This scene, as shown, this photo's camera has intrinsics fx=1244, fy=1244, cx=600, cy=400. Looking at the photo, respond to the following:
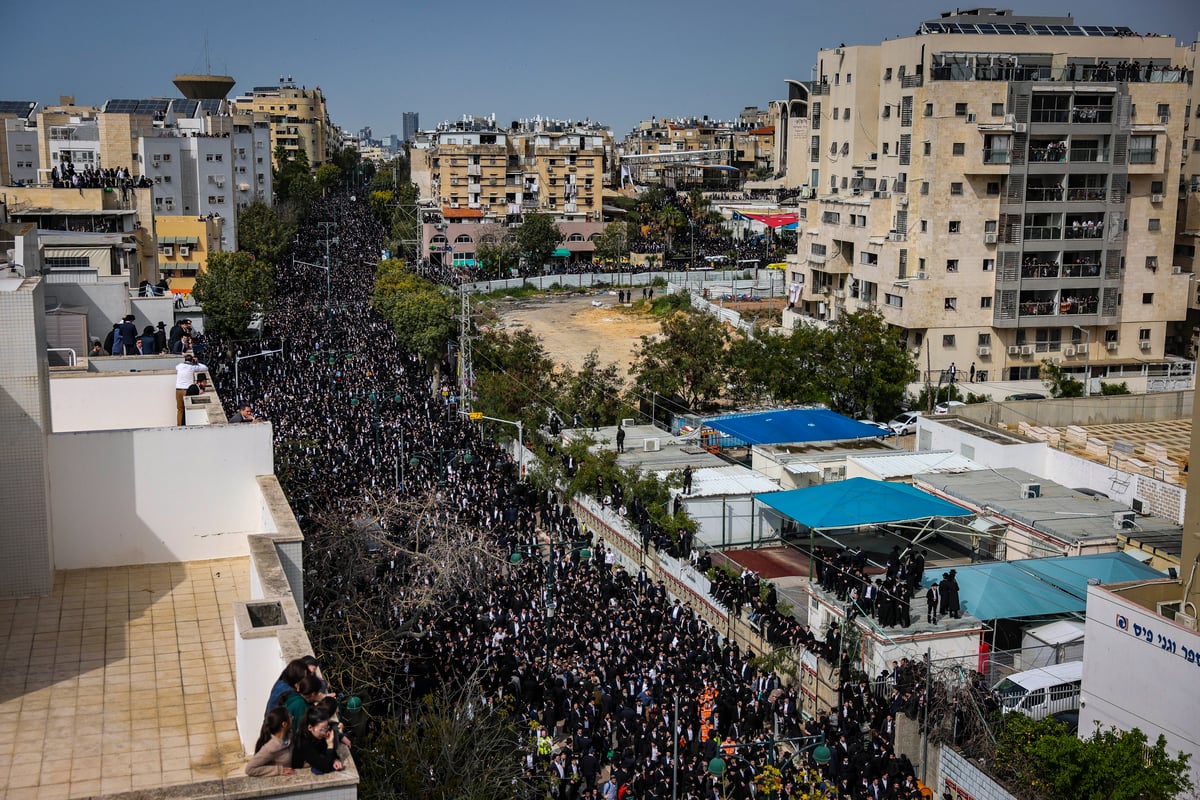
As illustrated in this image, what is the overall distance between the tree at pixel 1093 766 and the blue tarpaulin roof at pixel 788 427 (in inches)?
596

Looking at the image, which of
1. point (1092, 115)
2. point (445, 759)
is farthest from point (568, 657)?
point (1092, 115)

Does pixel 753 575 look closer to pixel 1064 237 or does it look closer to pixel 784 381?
pixel 784 381

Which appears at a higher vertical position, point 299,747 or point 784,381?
point 299,747

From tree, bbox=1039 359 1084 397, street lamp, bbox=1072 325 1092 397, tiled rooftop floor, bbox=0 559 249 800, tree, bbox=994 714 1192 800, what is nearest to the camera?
tiled rooftop floor, bbox=0 559 249 800

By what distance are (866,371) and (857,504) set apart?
12.5 metres

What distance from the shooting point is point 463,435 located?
107 feet

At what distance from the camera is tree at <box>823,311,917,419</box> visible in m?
34.3

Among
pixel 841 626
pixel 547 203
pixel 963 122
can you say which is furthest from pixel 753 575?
pixel 547 203

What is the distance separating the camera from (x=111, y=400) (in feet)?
40.6

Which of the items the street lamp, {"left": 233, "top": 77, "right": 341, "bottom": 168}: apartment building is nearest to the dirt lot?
the street lamp

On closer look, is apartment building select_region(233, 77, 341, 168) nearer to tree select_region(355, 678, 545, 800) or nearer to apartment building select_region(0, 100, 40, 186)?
apartment building select_region(0, 100, 40, 186)

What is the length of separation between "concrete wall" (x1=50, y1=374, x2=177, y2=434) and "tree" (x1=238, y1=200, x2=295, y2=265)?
5263 centimetres

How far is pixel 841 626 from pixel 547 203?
6641cm

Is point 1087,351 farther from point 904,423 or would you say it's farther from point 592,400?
point 592,400
